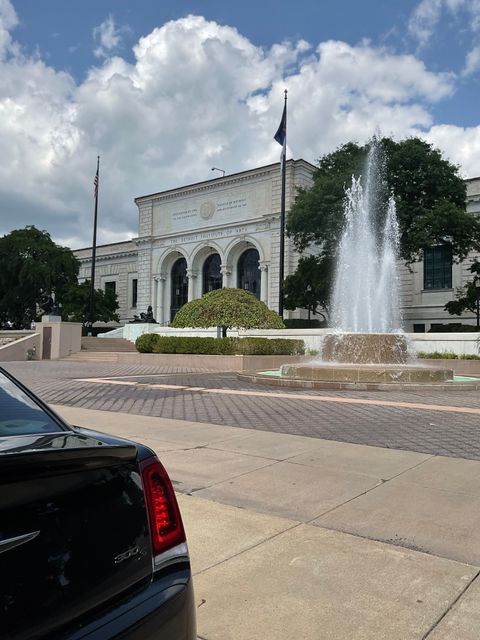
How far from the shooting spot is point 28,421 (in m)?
2.32

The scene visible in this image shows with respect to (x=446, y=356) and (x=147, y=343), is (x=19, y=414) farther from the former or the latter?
(x=147, y=343)

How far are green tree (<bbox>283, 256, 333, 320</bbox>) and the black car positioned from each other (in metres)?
34.4

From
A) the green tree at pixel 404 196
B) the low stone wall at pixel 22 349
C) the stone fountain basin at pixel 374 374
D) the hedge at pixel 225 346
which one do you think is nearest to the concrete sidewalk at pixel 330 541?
the stone fountain basin at pixel 374 374

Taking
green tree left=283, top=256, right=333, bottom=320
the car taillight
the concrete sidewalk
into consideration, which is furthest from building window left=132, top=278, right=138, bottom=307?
the car taillight

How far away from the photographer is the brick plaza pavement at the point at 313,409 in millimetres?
7547

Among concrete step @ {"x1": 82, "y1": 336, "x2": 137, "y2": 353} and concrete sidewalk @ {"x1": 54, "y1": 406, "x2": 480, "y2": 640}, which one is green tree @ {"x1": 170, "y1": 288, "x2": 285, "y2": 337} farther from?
concrete sidewalk @ {"x1": 54, "y1": 406, "x2": 480, "y2": 640}

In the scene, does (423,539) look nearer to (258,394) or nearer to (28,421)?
(28,421)

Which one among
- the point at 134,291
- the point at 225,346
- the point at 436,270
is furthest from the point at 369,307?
the point at 134,291

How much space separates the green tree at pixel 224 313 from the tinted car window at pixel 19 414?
24481 millimetres

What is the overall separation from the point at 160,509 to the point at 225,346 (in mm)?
23285

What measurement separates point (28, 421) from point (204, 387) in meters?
12.7

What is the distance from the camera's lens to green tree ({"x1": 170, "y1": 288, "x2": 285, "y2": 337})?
2722 centimetres

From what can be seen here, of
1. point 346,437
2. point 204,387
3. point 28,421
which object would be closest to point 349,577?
point 28,421

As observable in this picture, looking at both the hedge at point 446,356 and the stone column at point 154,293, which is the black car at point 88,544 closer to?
the hedge at point 446,356
